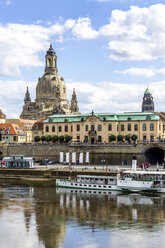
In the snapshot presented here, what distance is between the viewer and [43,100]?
183 m

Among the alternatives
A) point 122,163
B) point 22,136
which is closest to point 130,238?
point 122,163

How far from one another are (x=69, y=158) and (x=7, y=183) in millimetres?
27153

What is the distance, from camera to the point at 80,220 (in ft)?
155

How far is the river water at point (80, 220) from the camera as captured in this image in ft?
127

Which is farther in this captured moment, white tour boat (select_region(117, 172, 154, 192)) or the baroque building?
the baroque building

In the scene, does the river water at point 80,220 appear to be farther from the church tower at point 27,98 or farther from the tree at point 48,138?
the church tower at point 27,98

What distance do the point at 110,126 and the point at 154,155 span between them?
13.1 metres

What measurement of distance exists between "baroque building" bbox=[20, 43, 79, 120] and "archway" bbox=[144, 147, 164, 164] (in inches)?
2993

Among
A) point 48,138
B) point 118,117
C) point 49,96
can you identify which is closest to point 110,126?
point 118,117

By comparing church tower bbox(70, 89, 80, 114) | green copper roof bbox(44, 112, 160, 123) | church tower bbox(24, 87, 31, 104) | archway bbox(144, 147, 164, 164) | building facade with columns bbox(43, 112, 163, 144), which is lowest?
archway bbox(144, 147, 164, 164)

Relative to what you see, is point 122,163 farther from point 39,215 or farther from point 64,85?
point 64,85

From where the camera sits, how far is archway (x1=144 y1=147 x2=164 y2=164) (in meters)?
101

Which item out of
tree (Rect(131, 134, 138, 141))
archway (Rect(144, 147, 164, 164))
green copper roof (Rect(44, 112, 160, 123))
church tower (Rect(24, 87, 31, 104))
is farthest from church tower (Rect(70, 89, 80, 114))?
archway (Rect(144, 147, 164, 164))

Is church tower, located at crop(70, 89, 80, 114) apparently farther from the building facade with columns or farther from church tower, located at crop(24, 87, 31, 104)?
the building facade with columns
